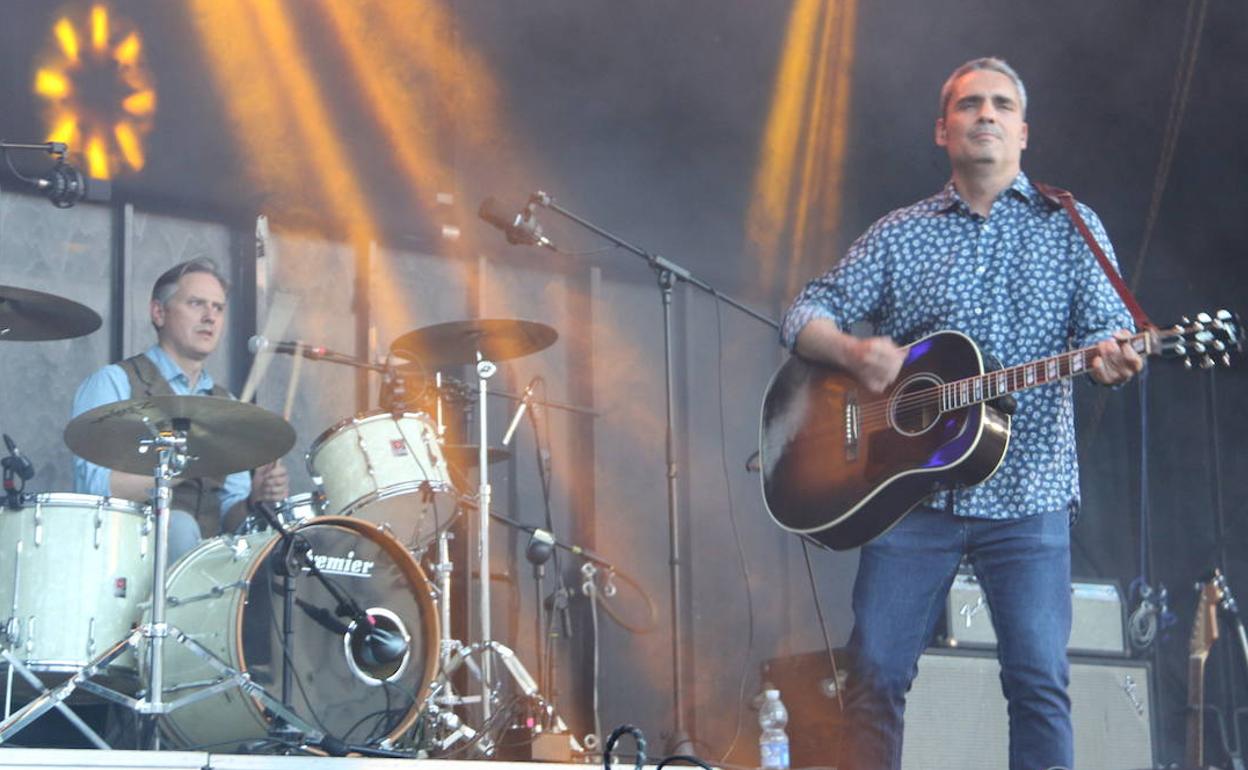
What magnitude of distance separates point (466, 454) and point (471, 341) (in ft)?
1.74

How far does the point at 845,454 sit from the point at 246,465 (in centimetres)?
203

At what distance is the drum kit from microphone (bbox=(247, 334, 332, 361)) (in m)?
0.38

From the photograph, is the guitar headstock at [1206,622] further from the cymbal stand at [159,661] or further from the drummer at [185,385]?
the drummer at [185,385]

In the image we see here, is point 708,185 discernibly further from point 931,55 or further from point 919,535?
point 919,535

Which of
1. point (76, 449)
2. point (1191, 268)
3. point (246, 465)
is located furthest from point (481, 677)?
point (1191, 268)

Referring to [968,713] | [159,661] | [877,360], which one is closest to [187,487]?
[159,661]

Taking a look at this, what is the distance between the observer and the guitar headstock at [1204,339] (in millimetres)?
3137

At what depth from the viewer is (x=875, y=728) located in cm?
322

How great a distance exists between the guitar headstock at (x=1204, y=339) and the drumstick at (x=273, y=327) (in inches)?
150

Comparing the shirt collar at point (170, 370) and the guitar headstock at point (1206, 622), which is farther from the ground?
the shirt collar at point (170, 370)

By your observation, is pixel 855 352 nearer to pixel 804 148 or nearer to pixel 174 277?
pixel 174 277

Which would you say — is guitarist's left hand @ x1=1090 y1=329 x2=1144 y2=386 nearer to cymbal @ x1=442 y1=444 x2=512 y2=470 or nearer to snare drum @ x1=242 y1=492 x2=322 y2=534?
snare drum @ x1=242 y1=492 x2=322 y2=534

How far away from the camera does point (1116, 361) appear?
3.16 meters

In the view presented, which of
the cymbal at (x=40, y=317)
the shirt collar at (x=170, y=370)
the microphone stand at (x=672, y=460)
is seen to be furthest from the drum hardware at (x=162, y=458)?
the microphone stand at (x=672, y=460)
